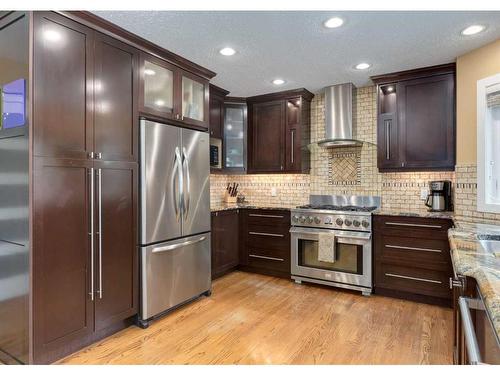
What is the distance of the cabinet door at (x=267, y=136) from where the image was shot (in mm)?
4316

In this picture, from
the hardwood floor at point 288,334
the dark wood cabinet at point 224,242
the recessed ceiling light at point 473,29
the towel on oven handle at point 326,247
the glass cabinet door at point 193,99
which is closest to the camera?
the hardwood floor at point 288,334

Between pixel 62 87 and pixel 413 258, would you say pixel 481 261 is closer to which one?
pixel 413 258

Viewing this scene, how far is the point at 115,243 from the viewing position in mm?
2451

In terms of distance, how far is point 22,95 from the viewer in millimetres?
2012

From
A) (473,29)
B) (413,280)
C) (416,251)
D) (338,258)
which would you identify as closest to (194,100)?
(338,258)

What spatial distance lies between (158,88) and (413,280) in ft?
10.5

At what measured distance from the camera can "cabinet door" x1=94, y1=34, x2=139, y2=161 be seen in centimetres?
235

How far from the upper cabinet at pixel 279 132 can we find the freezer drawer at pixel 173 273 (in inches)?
60.3

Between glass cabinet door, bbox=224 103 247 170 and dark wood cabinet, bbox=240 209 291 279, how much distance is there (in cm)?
76

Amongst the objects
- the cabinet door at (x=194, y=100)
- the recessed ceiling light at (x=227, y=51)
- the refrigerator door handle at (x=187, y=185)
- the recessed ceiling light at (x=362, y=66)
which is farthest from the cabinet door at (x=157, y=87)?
the recessed ceiling light at (x=362, y=66)

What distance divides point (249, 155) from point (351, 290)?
89.1 inches

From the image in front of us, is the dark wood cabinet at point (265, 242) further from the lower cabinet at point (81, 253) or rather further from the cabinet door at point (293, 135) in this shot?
the lower cabinet at point (81, 253)

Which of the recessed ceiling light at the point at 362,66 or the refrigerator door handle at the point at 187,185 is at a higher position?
the recessed ceiling light at the point at 362,66
